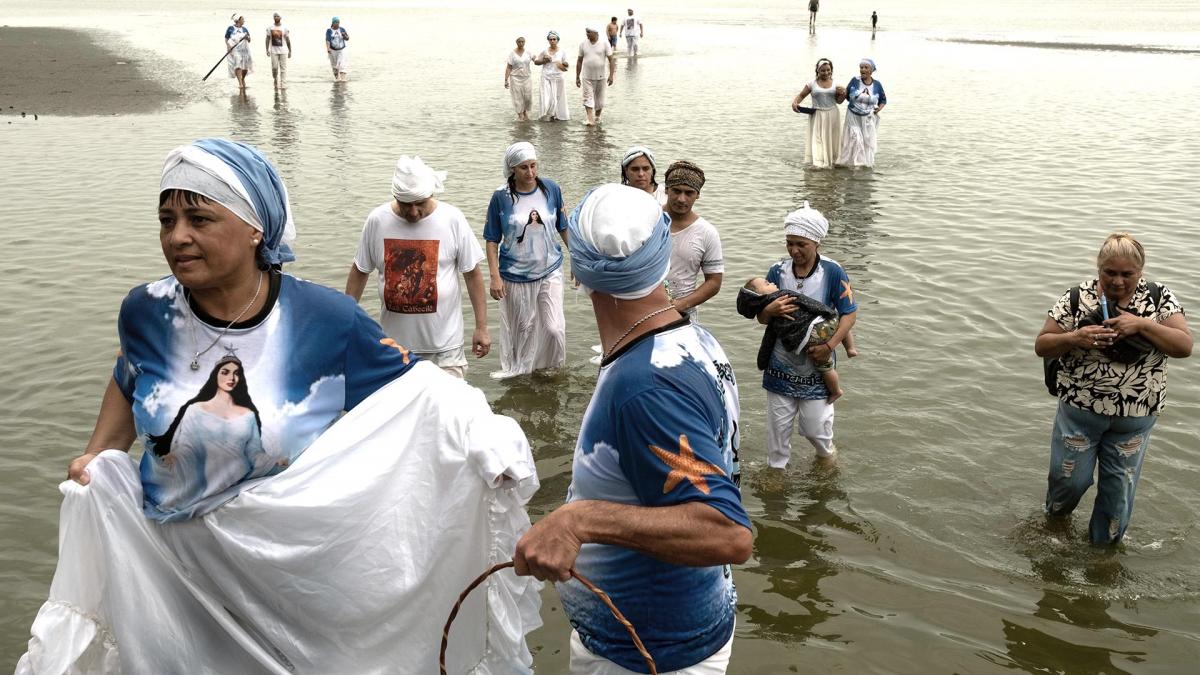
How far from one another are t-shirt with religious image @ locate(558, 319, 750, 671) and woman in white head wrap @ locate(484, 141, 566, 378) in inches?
212

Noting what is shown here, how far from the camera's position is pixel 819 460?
7.14 metres

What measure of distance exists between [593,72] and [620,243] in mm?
20582

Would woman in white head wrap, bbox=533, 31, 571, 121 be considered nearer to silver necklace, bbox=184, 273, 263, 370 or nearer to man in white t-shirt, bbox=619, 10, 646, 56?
man in white t-shirt, bbox=619, 10, 646, 56

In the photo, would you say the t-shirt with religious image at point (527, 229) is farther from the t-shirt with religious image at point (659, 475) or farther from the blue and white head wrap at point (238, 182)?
the t-shirt with religious image at point (659, 475)

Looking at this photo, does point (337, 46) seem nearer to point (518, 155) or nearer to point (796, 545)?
point (518, 155)

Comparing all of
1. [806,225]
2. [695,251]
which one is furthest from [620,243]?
[695,251]

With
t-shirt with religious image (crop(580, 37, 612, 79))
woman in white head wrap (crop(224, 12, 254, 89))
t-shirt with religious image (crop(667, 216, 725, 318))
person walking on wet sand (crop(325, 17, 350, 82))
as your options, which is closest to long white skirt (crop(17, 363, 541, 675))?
t-shirt with religious image (crop(667, 216, 725, 318))

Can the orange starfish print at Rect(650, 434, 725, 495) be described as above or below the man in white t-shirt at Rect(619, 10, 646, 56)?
below

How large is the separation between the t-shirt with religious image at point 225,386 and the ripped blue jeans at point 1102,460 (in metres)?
4.26

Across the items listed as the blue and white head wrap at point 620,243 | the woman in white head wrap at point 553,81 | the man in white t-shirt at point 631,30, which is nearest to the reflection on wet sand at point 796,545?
the blue and white head wrap at point 620,243

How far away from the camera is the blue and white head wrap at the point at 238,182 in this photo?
312cm

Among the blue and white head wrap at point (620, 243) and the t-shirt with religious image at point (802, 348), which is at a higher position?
the blue and white head wrap at point (620, 243)

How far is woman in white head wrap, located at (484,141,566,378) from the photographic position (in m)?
8.21

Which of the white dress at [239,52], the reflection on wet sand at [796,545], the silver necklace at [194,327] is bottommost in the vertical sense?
the reflection on wet sand at [796,545]
